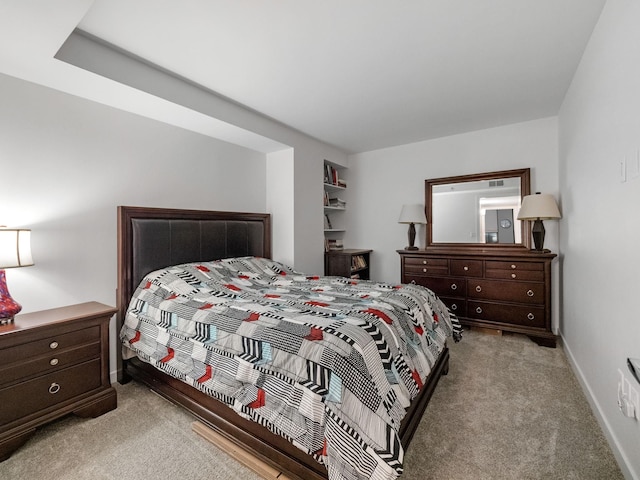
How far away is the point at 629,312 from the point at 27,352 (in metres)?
2.91

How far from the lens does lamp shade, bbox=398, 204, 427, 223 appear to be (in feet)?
12.3

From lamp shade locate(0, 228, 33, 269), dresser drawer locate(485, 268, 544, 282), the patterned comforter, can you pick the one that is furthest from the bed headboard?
dresser drawer locate(485, 268, 544, 282)

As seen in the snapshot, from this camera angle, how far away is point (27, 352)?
1635mm

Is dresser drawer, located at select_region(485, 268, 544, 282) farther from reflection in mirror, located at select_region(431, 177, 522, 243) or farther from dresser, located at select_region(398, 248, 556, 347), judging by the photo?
reflection in mirror, located at select_region(431, 177, 522, 243)

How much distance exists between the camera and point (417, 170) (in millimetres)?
4004

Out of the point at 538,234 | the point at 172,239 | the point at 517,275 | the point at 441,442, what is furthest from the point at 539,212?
the point at 172,239

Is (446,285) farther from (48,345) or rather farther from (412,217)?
(48,345)

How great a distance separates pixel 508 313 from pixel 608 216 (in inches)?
70.4

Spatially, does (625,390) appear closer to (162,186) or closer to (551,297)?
(551,297)

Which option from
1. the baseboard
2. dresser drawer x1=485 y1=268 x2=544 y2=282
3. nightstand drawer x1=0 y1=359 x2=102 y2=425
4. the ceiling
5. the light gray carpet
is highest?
the ceiling

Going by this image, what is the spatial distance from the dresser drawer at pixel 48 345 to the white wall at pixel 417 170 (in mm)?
3317

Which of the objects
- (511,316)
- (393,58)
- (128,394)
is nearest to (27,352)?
(128,394)

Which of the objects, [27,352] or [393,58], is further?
[393,58]

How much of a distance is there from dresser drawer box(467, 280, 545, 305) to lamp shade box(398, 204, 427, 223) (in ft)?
3.03
